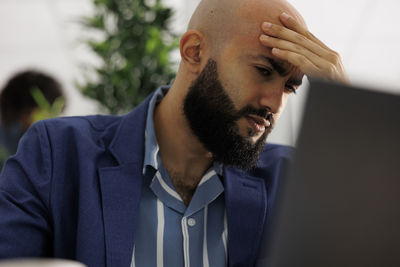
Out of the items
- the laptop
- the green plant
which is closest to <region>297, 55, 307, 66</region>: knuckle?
the laptop

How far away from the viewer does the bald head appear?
1.24m

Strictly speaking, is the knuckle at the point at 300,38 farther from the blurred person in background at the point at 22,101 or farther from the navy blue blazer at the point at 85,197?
the blurred person in background at the point at 22,101

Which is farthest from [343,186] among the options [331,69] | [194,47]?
[194,47]

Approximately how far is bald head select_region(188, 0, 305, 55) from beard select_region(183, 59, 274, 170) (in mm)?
92

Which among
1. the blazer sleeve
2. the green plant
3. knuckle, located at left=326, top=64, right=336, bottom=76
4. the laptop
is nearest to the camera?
the laptop

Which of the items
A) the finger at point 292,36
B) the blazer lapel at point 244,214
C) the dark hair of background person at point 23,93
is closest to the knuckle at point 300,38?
the finger at point 292,36

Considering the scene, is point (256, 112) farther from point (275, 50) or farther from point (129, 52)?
point (129, 52)

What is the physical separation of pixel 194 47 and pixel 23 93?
164 centimetres

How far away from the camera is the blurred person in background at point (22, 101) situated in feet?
8.48

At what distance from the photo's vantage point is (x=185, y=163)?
4.53 ft

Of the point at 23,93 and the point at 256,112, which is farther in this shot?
the point at 23,93

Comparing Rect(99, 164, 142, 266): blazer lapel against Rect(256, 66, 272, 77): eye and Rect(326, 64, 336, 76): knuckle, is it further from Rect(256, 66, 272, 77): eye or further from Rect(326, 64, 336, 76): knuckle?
Rect(326, 64, 336, 76): knuckle

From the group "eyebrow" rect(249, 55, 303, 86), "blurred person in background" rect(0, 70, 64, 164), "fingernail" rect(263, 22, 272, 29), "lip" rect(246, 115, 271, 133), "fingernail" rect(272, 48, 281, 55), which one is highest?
"fingernail" rect(263, 22, 272, 29)

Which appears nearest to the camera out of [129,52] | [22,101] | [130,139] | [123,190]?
[123,190]
